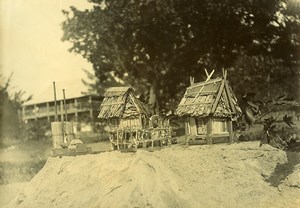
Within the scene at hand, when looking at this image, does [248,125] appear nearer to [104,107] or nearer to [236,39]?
[236,39]

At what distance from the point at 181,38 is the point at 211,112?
251 cm

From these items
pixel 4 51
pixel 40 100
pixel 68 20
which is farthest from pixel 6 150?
pixel 68 20

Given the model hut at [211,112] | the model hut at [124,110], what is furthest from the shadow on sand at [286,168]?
the model hut at [124,110]

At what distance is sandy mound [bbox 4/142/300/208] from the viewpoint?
5934mm

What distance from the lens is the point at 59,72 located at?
7.73 metres

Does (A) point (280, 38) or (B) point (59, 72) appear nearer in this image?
(B) point (59, 72)

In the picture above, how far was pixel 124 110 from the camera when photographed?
7.85m

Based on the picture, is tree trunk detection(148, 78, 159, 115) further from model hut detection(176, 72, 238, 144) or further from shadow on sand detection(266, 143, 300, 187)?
shadow on sand detection(266, 143, 300, 187)

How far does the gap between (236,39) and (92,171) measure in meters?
4.30

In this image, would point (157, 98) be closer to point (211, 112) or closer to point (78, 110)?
point (78, 110)

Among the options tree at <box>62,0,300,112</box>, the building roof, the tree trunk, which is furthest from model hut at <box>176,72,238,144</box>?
the building roof

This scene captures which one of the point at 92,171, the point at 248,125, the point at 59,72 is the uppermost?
the point at 59,72

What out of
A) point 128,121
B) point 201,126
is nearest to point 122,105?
point 128,121

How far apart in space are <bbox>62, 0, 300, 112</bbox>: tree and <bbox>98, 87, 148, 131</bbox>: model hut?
1.30m
